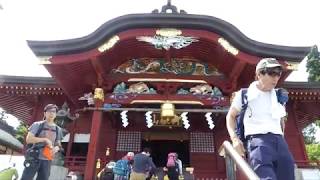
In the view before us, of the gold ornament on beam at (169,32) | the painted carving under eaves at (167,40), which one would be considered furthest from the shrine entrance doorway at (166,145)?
the gold ornament on beam at (169,32)

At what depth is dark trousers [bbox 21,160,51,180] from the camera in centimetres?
450

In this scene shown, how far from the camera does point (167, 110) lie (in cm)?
1024

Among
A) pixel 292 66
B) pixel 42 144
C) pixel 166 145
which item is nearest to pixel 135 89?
pixel 292 66

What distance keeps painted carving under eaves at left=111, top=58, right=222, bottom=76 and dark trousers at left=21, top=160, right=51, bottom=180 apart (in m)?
6.71

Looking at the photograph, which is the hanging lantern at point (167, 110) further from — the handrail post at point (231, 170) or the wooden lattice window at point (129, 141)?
the handrail post at point (231, 170)

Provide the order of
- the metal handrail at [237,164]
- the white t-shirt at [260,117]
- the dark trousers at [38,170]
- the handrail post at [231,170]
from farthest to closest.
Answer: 1. the dark trousers at [38,170]
2. the handrail post at [231,170]
3. the white t-shirt at [260,117]
4. the metal handrail at [237,164]

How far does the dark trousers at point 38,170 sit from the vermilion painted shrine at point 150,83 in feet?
15.6

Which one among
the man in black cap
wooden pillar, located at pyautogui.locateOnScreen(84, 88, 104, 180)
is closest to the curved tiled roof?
wooden pillar, located at pyautogui.locateOnScreen(84, 88, 104, 180)

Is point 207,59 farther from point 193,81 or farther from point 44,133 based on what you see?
point 44,133

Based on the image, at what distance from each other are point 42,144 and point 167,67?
6985 millimetres

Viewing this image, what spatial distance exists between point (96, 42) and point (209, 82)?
393 cm

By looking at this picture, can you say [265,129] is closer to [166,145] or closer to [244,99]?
[244,99]

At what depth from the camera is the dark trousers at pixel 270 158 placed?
2549mm

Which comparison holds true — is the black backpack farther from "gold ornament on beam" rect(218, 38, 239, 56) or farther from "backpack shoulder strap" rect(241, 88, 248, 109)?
"gold ornament on beam" rect(218, 38, 239, 56)
